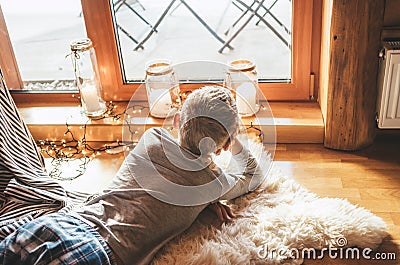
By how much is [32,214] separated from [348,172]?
1140 millimetres

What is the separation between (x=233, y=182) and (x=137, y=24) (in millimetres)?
967

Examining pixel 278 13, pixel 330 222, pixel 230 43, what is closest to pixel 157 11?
pixel 230 43

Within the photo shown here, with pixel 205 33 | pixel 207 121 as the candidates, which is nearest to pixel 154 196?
pixel 207 121

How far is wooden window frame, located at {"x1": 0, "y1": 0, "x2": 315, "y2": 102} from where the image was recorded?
1.98 meters

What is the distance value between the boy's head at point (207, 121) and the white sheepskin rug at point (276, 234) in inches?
11.1

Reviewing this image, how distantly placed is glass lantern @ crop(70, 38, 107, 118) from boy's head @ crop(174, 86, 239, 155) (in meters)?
0.85

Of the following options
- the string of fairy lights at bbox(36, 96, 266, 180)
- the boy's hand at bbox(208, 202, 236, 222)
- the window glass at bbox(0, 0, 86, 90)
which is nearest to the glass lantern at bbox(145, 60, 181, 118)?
the string of fairy lights at bbox(36, 96, 266, 180)

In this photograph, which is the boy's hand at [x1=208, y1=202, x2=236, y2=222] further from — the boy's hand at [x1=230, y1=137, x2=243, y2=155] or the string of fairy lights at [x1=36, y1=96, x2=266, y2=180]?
the string of fairy lights at [x1=36, y1=96, x2=266, y2=180]

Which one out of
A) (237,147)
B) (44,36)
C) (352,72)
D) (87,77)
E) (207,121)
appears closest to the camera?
(207,121)

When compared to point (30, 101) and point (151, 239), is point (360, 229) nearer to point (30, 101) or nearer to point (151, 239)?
point (151, 239)

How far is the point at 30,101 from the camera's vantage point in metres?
2.38

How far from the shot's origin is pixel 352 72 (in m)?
1.76

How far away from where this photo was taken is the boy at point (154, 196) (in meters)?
1.28

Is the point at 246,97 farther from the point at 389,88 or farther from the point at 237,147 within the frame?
the point at 389,88
